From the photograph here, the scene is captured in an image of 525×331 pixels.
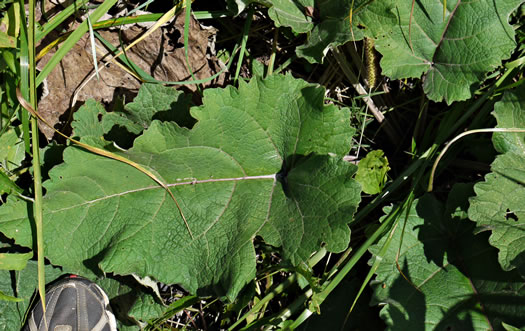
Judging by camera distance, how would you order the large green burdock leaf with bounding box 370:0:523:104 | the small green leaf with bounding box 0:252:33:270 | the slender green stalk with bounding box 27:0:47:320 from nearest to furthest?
the slender green stalk with bounding box 27:0:47:320, the small green leaf with bounding box 0:252:33:270, the large green burdock leaf with bounding box 370:0:523:104

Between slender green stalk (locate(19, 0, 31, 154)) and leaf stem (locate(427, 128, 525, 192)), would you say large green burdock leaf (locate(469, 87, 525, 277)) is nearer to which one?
leaf stem (locate(427, 128, 525, 192))

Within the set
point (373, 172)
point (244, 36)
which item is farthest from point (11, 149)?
point (373, 172)

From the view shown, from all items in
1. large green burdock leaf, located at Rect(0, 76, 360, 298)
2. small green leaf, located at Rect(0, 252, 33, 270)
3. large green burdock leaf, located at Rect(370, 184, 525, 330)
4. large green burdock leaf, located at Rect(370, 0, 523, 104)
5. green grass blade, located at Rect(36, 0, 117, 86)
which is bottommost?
large green burdock leaf, located at Rect(370, 184, 525, 330)

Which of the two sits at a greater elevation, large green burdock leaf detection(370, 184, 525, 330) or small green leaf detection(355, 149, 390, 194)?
small green leaf detection(355, 149, 390, 194)

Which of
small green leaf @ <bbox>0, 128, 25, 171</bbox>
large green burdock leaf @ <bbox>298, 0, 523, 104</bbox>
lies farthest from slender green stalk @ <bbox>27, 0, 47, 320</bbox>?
large green burdock leaf @ <bbox>298, 0, 523, 104</bbox>

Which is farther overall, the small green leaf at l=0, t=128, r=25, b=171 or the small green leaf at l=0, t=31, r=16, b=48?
the small green leaf at l=0, t=128, r=25, b=171

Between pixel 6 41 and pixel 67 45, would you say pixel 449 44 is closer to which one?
pixel 67 45

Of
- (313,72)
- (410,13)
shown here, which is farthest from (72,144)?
(410,13)
